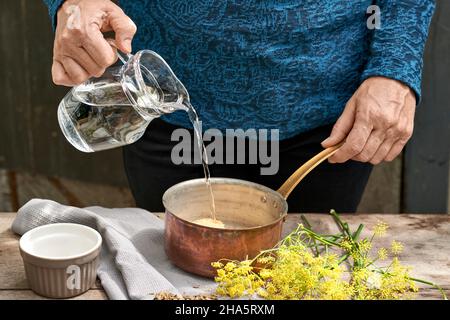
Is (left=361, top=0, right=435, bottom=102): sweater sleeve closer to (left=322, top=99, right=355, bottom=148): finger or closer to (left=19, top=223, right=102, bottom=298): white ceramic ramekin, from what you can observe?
(left=322, top=99, right=355, bottom=148): finger

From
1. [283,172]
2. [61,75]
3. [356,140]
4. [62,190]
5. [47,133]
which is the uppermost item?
[61,75]

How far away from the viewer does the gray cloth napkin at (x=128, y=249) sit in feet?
3.36

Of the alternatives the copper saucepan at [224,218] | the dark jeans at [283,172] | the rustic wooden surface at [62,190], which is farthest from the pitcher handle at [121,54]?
the rustic wooden surface at [62,190]

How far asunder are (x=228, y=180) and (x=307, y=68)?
295 millimetres

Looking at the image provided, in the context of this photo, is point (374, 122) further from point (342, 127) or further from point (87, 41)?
point (87, 41)

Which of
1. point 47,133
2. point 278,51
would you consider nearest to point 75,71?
point 278,51

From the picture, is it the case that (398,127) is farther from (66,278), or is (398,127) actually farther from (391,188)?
(391,188)

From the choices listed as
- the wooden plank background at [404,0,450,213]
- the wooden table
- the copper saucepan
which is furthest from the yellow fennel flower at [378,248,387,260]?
the wooden plank background at [404,0,450,213]

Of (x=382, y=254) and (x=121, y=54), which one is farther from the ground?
(x=121, y=54)

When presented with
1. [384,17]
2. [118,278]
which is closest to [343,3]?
[384,17]

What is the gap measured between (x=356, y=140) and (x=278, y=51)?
233 mm

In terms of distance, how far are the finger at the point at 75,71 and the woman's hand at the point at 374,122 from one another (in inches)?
17.4

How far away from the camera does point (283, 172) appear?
144cm

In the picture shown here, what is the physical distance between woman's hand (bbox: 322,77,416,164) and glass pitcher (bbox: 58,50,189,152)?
0.31 meters
